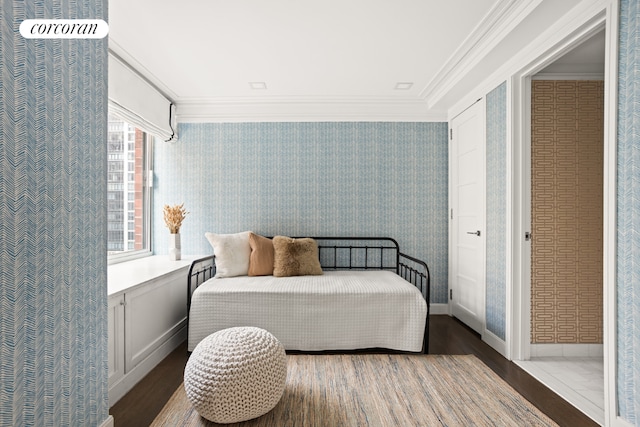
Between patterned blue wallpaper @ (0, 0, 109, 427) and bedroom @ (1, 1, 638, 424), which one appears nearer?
patterned blue wallpaper @ (0, 0, 109, 427)

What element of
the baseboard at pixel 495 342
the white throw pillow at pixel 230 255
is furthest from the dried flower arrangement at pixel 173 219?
the baseboard at pixel 495 342

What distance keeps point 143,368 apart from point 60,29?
206cm

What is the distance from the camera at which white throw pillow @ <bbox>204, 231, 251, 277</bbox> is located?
3.05 metres

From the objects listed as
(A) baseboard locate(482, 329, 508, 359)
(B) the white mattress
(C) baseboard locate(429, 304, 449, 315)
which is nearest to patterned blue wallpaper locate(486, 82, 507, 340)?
(A) baseboard locate(482, 329, 508, 359)

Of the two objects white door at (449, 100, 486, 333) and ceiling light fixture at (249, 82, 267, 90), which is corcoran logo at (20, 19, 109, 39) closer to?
ceiling light fixture at (249, 82, 267, 90)

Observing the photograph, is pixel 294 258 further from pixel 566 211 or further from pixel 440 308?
pixel 566 211

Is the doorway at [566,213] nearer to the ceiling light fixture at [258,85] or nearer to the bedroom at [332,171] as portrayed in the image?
the bedroom at [332,171]

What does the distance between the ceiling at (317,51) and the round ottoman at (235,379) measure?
199cm

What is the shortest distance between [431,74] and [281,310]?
2.47 m

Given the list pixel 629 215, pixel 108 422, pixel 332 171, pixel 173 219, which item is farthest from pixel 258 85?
pixel 629 215

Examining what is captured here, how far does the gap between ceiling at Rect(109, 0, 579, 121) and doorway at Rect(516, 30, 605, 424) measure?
0.62 m

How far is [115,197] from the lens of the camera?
308cm

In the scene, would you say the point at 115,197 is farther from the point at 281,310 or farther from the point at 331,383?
the point at 331,383

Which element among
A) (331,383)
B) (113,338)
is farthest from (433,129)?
(113,338)
